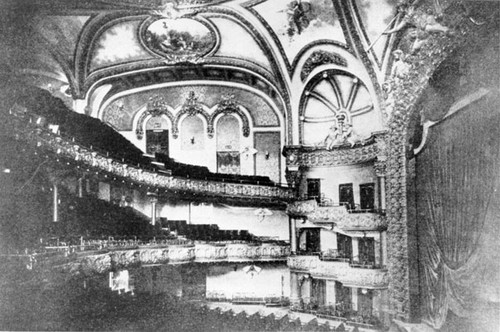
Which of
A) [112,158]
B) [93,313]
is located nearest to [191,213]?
[112,158]

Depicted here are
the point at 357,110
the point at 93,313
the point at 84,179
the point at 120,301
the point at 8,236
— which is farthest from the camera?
the point at 357,110

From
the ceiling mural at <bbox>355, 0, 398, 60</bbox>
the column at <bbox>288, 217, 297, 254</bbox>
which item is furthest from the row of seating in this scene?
the ceiling mural at <bbox>355, 0, 398, 60</bbox>

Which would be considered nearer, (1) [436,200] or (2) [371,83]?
(1) [436,200]

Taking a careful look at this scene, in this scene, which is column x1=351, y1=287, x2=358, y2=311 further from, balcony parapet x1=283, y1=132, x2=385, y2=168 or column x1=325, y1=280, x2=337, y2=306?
balcony parapet x1=283, y1=132, x2=385, y2=168

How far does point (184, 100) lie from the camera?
11.1 meters

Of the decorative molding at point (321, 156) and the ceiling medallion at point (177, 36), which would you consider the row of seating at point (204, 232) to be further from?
the ceiling medallion at point (177, 36)

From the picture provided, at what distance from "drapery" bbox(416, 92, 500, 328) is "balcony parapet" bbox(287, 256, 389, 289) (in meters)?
1.22

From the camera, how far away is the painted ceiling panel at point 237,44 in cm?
989

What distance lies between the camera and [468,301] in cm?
659

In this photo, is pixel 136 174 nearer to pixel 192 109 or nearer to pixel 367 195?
pixel 192 109

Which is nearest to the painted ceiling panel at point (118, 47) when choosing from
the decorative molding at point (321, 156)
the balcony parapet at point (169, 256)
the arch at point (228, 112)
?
the arch at point (228, 112)

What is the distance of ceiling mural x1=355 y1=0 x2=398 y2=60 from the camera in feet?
26.3

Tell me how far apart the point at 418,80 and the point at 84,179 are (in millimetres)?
6354

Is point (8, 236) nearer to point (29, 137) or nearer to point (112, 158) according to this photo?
point (29, 137)
